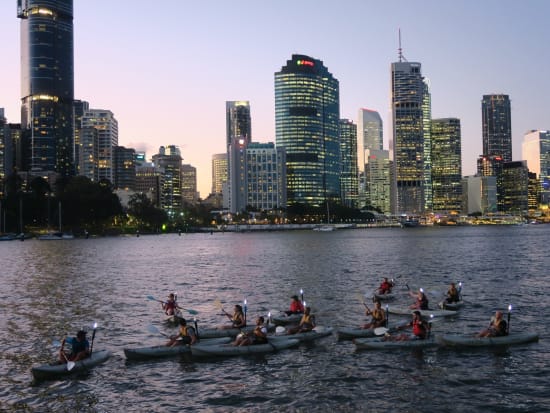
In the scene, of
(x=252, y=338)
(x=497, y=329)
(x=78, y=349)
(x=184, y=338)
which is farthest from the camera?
(x=497, y=329)

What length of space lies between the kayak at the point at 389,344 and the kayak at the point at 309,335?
303 centimetres

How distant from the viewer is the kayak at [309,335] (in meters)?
32.5

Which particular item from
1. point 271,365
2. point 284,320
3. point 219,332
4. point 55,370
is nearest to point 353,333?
point 284,320

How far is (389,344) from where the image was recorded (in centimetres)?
3139

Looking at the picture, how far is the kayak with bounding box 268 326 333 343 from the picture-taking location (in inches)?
1278

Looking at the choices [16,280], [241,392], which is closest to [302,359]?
[241,392]

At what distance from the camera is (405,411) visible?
909 inches

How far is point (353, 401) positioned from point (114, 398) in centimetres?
982

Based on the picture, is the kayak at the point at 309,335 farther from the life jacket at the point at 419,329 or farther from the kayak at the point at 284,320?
the life jacket at the point at 419,329

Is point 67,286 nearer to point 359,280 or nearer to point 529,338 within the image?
point 359,280

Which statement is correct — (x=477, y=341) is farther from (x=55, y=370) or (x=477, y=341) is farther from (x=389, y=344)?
(x=55, y=370)

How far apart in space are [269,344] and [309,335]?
11.4ft

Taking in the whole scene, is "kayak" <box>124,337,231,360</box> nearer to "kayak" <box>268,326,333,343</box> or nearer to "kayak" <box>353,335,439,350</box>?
"kayak" <box>268,326,333,343</box>

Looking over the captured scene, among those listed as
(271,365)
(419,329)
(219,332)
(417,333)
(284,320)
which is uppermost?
(419,329)
